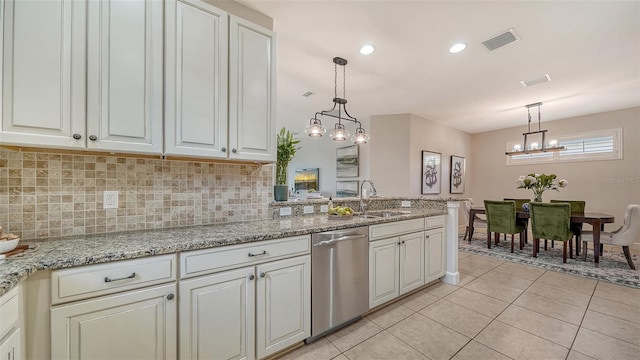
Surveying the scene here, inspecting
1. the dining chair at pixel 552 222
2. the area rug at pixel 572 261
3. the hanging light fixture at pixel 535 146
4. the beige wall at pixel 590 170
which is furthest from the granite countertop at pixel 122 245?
the beige wall at pixel 590 170

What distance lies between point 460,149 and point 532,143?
1469 mm

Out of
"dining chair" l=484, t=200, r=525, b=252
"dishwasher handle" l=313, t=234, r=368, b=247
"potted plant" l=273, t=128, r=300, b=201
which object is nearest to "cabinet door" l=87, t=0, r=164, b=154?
"potted plant" l=273, t=128, r=300, b=201

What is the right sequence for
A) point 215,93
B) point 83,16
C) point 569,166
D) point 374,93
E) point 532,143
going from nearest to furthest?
1. point 83,16
2. point 215,93
3. point 374,93
4. point 569,166
5. point 532,143

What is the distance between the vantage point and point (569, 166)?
523cm

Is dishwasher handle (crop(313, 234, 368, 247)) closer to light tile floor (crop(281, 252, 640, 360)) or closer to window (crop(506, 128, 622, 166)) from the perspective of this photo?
light tile floor (crop(281, 252, 640, 360))

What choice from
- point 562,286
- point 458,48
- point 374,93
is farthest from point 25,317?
point 562,286

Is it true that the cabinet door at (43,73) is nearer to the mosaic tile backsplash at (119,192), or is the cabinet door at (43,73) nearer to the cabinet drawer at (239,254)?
the mosaic tile backsplash at (119,192)

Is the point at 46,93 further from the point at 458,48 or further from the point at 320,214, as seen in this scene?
the point at 458,48

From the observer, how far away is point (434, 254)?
111 inches

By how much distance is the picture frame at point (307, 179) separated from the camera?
22.4 ft

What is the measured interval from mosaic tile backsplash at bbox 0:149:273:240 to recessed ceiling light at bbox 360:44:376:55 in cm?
175

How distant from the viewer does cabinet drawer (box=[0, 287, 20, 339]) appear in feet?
2.81

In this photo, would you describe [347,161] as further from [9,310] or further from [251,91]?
[9,310]

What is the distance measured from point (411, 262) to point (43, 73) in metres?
3.08
